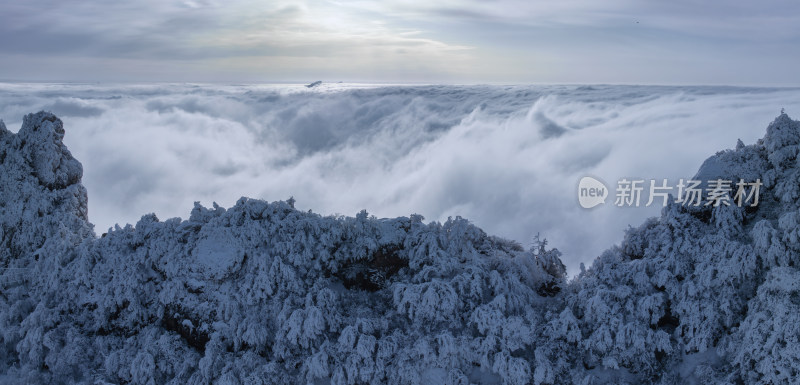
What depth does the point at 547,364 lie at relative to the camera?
40.0 feet

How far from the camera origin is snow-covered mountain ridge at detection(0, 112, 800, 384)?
12.2 m

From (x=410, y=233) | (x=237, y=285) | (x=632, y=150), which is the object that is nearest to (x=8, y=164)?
(x=237, y=285)

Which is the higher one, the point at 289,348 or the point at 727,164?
the point at 727,164

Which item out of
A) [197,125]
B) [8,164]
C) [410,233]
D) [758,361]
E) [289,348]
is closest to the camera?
[758,361]

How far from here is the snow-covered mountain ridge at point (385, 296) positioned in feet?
40.0

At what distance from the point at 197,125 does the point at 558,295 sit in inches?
5384

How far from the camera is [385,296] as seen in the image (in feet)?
47.2

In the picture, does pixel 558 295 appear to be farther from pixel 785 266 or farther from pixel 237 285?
pixel 237 285

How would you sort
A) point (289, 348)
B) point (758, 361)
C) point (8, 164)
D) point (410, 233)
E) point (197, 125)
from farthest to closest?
point (197, 125), point (8, 164), point (410, 233), point (289, 348), point (758, 361)

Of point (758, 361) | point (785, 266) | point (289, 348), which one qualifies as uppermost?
point (785, 266)

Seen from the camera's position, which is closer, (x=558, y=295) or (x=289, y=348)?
(x=289, y=348)
